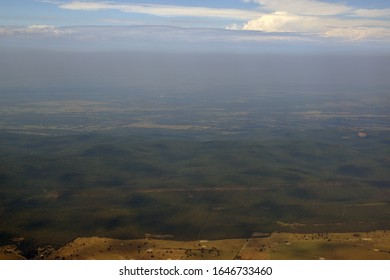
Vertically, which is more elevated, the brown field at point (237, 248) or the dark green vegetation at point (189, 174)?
the brown field at point (237, 248)

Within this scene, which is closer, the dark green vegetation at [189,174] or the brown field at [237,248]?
the brown field at [237,248]

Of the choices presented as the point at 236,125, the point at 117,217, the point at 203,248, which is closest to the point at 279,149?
→ the point at 236,125

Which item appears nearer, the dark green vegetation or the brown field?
the brown field

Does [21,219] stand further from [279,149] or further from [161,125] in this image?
[161,125]

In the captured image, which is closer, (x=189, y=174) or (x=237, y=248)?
(x=237, y=248)

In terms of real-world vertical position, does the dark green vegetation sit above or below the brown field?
below

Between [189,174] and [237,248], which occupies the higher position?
[237,248]
